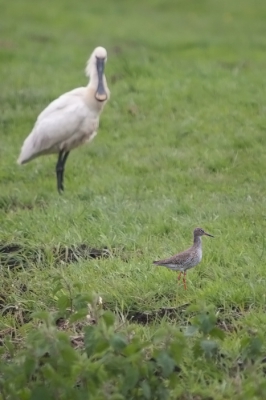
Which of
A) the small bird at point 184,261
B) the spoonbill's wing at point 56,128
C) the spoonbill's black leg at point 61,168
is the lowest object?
the spoonbill's black leg at point 61,168

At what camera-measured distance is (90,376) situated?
14.5 ft

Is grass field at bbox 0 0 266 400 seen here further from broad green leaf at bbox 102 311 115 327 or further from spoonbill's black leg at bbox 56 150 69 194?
broad green leaf at bbox 102 311 115 327

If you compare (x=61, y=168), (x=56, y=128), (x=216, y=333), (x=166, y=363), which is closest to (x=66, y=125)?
(x=56, y=128)

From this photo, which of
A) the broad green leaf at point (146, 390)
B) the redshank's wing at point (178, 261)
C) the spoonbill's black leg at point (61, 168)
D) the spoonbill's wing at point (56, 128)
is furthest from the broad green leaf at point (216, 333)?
the spoonbill's wing at point (56, 128)

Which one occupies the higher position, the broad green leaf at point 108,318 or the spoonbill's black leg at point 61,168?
the broad green leaf at point 108,318

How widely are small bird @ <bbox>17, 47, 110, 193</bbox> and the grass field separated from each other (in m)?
0.29

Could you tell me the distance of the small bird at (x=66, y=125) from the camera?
10055mm

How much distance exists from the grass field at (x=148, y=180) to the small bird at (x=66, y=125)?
29 cm

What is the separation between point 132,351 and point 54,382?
1.28ft

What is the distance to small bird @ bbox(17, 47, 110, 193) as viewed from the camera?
33.0ft

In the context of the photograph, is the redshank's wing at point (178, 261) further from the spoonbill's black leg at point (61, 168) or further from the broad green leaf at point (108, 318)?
the spoonbill's black leg at point (61, 168)

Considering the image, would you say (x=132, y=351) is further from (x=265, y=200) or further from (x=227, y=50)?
(x=227, y=50)

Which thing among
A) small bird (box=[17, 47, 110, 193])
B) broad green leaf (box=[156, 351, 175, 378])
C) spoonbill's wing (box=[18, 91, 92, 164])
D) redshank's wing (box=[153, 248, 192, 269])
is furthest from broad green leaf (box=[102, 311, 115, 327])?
spoonbill's wing (box=[18, 91, 92, 164])

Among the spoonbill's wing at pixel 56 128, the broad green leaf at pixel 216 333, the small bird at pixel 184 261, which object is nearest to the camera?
the broad green leaf at pixel 216 333
